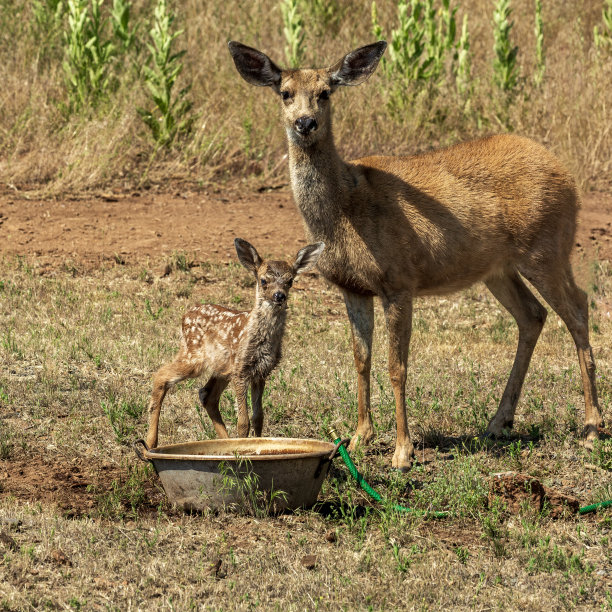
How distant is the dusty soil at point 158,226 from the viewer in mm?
12188

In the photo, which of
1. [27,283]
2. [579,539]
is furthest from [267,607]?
[27,283]

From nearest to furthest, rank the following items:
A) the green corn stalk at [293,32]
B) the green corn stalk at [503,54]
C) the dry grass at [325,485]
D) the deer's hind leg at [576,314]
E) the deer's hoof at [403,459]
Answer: the dry grass at [325,485] < the deer's hoof at [403,459] < the deer's hind leg at [576,314] < the green corn stalk at [293,32] < the green corn stalk at [503,54]

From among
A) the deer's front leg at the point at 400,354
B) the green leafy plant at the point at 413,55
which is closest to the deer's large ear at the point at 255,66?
the deer's front leg at the point at 400,354

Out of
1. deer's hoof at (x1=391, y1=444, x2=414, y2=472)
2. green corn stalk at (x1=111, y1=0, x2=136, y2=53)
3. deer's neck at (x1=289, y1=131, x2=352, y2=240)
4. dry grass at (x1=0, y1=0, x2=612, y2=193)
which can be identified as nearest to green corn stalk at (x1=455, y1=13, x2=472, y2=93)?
dry grass at (x1=0, y1=0, x2=612, y2=193)

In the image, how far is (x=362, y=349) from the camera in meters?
7.71

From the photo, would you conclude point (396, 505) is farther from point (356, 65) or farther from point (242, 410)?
point (356, 65)

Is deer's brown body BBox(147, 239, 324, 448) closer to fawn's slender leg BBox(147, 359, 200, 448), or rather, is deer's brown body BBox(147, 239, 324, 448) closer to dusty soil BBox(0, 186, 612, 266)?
fawn's slender leg BBox(147, 359, 200, 448)

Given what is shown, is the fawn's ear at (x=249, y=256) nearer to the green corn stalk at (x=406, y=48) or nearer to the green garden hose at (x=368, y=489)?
the green garden hose at (x=368, y=489)

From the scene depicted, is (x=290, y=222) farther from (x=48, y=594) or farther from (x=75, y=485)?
(x=48, y=594)

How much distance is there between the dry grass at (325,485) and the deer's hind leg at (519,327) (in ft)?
0.69

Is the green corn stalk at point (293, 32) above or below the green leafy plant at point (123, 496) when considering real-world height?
above

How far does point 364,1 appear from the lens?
2134 centimetres

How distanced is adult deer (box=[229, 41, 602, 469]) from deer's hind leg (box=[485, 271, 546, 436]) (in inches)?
0.4

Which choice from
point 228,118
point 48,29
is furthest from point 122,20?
point 228,118
